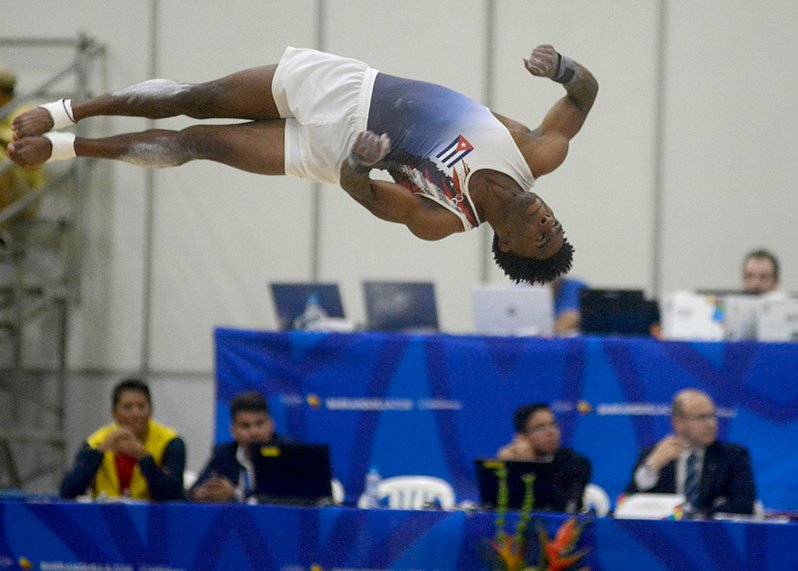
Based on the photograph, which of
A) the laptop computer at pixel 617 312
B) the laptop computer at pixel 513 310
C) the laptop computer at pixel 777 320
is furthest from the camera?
the laptop computer at pixel 513 310

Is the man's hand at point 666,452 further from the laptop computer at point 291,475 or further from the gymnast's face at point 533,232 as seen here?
the gymnast's face at point 533,232

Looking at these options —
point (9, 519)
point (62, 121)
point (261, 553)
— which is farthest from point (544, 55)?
point (9, 519)

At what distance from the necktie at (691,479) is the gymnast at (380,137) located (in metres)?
2.18

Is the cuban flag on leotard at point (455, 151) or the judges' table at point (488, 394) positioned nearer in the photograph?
the cuban flag on leotard at point (455, 151)

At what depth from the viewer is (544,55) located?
436 cm

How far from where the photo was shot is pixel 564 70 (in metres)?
4.41

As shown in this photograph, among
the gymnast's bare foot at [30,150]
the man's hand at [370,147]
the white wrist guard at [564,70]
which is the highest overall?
the white wrist guard at [564,70]

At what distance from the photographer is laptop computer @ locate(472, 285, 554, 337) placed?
7961mm

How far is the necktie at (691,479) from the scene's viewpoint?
20.9 ft

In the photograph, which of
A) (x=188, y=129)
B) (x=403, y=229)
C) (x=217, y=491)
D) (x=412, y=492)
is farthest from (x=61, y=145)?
(x=403, y=229)

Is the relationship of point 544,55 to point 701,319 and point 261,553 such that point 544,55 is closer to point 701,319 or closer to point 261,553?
point 261,553

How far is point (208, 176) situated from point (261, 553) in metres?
4.32

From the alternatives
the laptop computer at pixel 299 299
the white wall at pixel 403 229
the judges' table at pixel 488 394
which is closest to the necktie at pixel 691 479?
the judges' table at pixel 488 394

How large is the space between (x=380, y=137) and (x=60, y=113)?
115 cm
